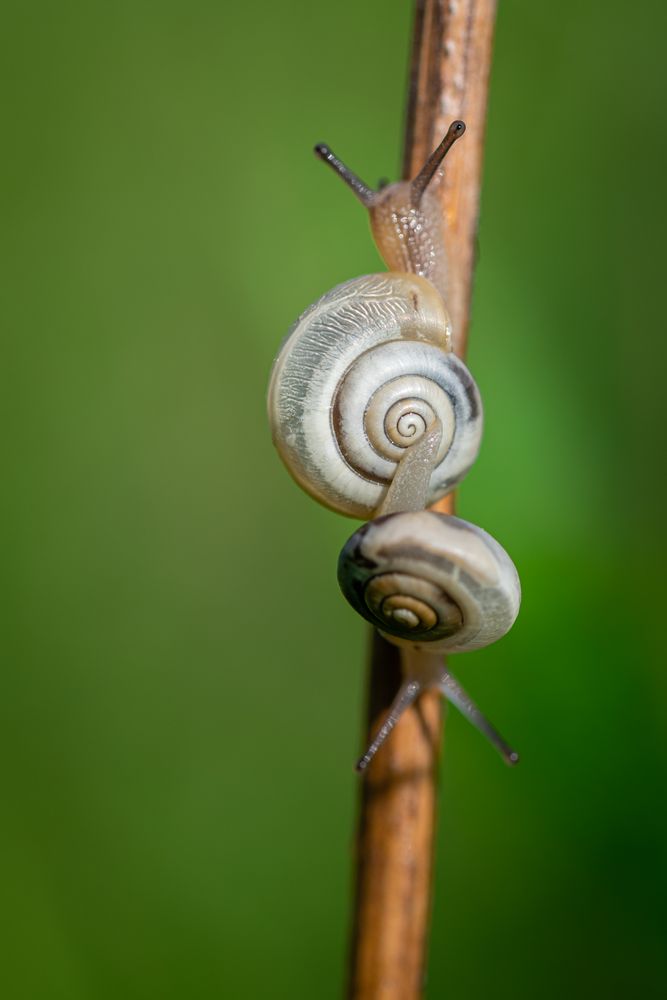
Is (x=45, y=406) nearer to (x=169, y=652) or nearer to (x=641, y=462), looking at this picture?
(x=169, y=652)

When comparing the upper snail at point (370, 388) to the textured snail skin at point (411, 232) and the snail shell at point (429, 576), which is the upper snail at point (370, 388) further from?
the snail shell at point (429, 576)

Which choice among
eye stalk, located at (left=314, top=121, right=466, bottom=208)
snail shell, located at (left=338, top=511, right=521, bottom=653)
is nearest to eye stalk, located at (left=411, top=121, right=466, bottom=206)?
eye stalk, located at (left=314, top=121, right=466, bottom=208)

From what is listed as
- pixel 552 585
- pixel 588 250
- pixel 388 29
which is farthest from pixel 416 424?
pixel 388 29

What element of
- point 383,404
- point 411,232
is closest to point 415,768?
point 383,404

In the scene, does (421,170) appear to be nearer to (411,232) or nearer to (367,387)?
(411,232)

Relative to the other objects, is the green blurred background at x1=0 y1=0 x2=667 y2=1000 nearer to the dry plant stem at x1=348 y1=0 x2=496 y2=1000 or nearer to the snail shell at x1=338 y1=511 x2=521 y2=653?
the dry plant stem at x1=348 y1=0 x2=496 y2=1000

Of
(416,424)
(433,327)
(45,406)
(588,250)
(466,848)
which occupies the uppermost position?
(588,250)

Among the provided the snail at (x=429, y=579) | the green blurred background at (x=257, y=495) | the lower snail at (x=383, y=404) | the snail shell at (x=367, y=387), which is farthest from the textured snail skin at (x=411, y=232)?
the green blurred background at (x=257, y=495)
